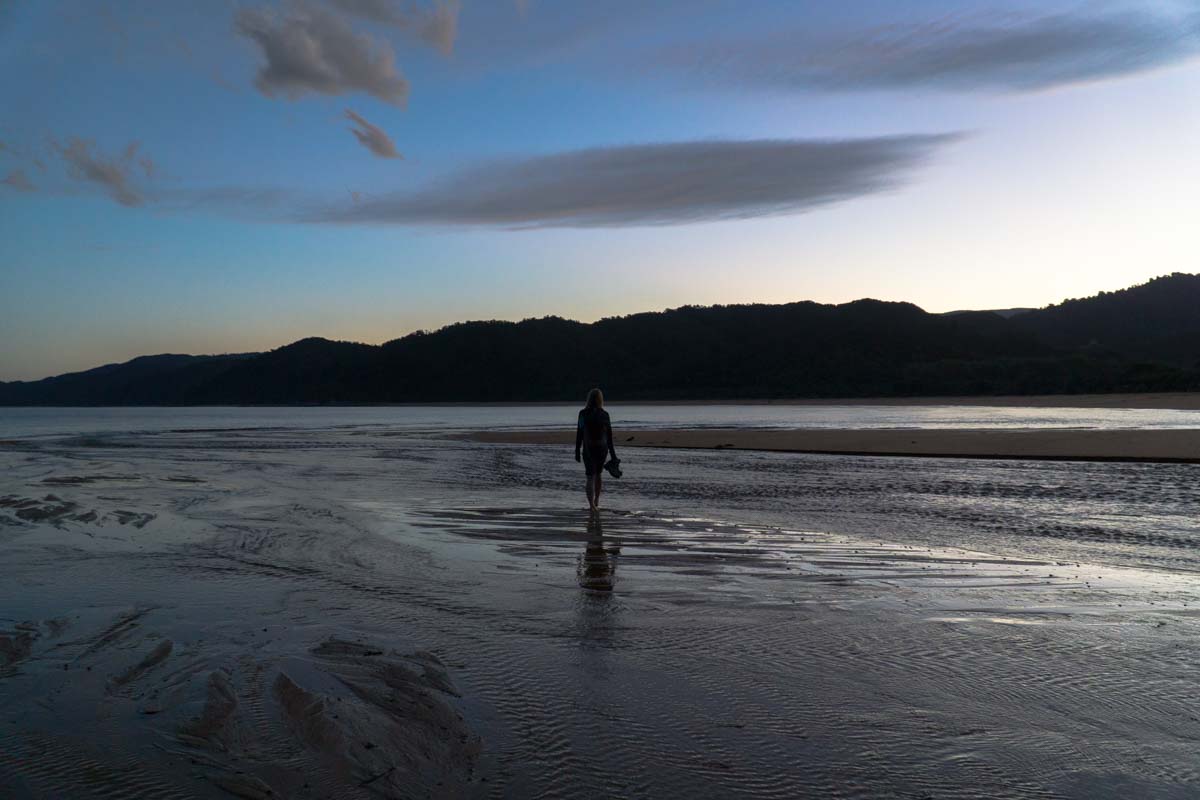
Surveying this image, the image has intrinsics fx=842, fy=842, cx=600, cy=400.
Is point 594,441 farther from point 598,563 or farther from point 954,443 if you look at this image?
point 954,443

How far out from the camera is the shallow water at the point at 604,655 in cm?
382

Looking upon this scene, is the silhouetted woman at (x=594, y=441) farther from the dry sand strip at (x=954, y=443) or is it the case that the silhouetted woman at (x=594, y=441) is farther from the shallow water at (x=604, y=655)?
the dry sand strip at (x=954, y=443)

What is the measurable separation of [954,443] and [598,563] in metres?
25.2

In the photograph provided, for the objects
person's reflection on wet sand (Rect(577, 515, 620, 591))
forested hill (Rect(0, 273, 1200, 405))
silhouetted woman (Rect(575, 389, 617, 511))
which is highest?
forested hill (Rect(0, 273, 1200, 405))

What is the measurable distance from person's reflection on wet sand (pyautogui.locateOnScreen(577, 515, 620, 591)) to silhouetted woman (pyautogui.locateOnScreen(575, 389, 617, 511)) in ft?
6.99

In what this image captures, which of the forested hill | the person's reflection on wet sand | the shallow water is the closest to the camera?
the shallow water

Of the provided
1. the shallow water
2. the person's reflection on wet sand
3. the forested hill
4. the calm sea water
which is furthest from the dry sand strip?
the forested hill

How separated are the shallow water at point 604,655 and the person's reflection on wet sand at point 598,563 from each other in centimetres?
7

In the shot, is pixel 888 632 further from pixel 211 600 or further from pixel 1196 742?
pixel 211 600

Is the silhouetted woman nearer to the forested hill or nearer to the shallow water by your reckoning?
the shallow water

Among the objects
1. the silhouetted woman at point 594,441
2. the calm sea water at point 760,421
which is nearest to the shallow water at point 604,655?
the silhouetted woman at point 594,441

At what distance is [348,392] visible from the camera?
197875 millimetres

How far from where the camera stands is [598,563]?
917 cm

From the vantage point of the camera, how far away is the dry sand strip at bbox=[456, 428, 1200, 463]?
80.6 feet
